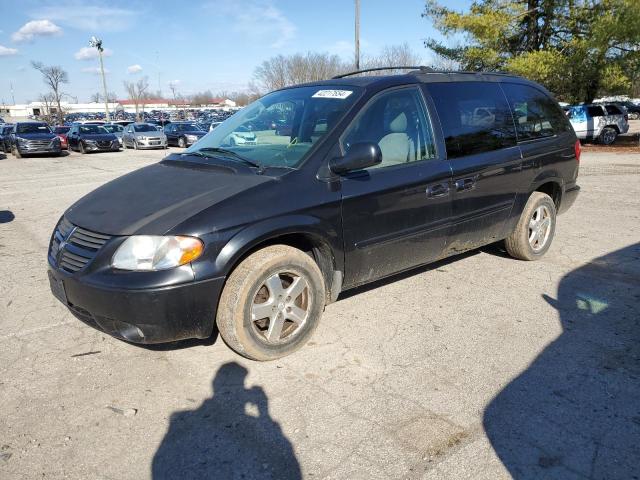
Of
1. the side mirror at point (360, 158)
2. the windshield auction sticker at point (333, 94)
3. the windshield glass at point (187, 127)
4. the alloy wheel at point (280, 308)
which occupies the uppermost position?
the windshield glass at point (187, 127)

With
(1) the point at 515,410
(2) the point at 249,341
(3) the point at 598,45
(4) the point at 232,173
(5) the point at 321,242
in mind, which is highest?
(3) the point at 598,45

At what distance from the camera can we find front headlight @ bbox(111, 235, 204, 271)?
2879 millimetres

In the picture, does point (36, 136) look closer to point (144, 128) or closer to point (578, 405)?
point (144, 128)

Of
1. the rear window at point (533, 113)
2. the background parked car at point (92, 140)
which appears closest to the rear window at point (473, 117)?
the rear window at point (533, 113)

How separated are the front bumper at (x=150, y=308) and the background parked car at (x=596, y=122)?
22.5 metres

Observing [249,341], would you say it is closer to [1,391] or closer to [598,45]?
[1,391]

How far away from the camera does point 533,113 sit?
511 centimetres

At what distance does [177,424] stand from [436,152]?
2.76 meters

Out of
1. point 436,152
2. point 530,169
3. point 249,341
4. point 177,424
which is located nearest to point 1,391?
point 177,424

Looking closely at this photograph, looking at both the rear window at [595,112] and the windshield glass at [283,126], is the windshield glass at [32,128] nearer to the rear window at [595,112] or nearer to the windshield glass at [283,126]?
the windshield glass at [283,126]

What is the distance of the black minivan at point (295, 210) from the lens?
9.62 feet

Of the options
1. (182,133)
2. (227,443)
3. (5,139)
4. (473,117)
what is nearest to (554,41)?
(182,133)

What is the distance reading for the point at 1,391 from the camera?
3.02 m

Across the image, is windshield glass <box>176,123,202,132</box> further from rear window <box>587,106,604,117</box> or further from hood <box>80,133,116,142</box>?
rear window <box>587,106,604,117</box>
